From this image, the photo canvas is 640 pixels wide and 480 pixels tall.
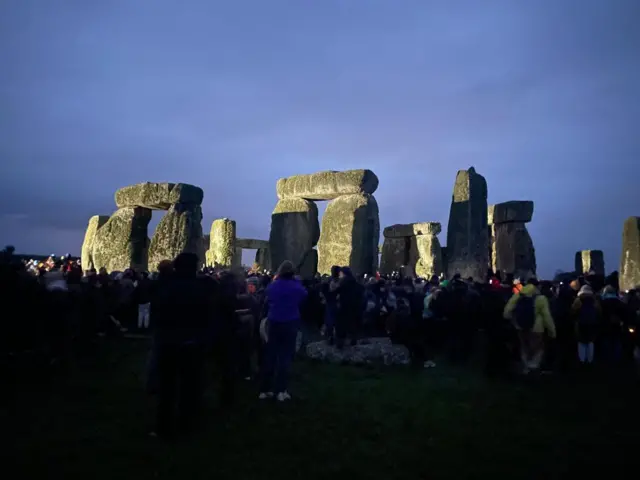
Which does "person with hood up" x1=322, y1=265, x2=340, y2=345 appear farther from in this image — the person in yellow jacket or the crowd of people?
the person in yellow jacket

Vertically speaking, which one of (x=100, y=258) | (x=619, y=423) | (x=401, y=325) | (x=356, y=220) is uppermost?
(x=356, y=220)

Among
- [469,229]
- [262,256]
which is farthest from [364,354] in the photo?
[262,256]

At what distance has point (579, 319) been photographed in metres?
8.12

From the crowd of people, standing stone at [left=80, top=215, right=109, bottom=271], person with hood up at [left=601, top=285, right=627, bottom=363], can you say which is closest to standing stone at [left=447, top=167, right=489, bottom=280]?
the crowd of people

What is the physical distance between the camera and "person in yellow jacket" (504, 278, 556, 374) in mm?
7598

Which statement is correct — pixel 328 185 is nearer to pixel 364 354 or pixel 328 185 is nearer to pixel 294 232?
pixel 294 232

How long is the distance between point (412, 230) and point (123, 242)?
40.5ft

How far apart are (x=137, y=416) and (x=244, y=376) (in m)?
2.20

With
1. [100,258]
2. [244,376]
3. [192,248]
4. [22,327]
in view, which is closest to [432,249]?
[192,248]

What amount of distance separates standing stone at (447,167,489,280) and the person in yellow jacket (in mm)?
8853

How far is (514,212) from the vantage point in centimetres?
2078

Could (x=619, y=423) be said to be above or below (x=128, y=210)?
below

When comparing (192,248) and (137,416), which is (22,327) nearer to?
Result: (137,416)

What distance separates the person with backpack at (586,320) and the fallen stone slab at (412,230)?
45.2 ft
